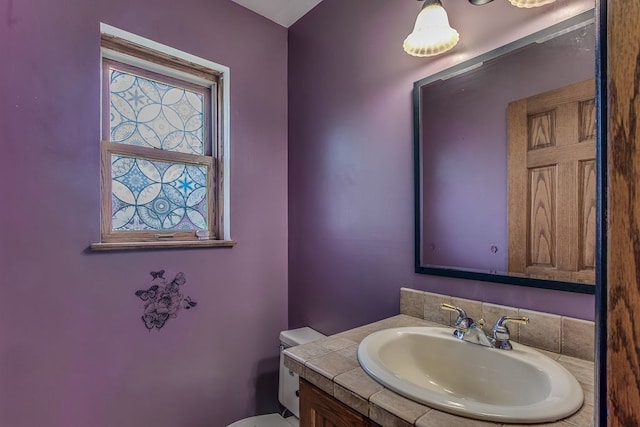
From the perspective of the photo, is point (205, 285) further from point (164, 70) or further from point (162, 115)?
point (164, 70)

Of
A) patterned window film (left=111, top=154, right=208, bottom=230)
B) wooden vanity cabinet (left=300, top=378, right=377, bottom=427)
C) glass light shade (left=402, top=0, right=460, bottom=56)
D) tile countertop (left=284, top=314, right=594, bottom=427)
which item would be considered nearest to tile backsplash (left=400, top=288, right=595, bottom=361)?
tile countertop (left=284, top=314, right=594, bottom=427)

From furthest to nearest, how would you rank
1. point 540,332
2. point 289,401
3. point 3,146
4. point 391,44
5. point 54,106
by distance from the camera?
point 289,401
point 391,44
point 54,106
point 3,146
point 540,332

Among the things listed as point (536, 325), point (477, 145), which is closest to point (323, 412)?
point (536, 325)

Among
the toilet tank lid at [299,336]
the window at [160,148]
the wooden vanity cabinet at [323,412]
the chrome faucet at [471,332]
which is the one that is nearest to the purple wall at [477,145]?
the chrome faucet at [471,332]

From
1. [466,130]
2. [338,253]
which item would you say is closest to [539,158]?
[466,130]

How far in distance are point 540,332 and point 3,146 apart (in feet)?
6.43

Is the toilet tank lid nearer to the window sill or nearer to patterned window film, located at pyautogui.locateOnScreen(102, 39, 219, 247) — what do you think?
the window sill

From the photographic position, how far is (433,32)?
1142 millimetres

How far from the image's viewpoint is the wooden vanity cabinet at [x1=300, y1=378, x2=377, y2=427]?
74cm

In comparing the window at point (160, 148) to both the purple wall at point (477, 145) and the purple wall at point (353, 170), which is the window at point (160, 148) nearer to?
the purple wall at point (353, 170)

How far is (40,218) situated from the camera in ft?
4.06

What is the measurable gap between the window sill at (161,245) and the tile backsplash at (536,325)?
3.55ft

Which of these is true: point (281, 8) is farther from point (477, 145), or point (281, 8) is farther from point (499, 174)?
point (499, 174)

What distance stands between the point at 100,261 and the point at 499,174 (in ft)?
5.40
